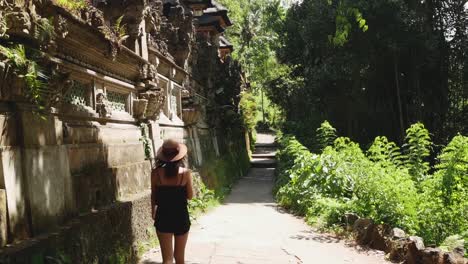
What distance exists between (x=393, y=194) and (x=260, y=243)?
2310 millimetres

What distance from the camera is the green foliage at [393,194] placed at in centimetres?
643

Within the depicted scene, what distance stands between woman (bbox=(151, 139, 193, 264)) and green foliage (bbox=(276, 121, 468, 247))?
3.66m

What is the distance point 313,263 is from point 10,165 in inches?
158

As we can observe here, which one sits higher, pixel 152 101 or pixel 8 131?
pixel 152 101

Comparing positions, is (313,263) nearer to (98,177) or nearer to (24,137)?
(98,177)

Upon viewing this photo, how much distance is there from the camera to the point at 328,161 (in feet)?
32.1

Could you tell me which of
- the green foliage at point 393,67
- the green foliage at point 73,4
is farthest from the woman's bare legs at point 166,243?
the green foliage at point 393,67

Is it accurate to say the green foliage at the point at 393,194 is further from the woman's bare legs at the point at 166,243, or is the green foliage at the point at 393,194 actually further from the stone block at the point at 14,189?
the stone block at the point at 14,189

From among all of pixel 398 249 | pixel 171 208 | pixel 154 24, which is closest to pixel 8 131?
pixel 171 208

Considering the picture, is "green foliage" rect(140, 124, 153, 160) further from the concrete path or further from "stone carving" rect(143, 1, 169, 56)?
"stone carving" rect(143, 1, 169, 56)

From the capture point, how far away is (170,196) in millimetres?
4176

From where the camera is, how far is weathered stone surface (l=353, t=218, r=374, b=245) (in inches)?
265

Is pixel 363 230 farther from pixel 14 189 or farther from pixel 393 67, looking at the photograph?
pixel 393 67

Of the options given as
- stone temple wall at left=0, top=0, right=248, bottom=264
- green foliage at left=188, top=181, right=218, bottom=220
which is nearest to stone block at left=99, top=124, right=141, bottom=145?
stone temple wall at left=0, top=0, right=248, bottom=264
